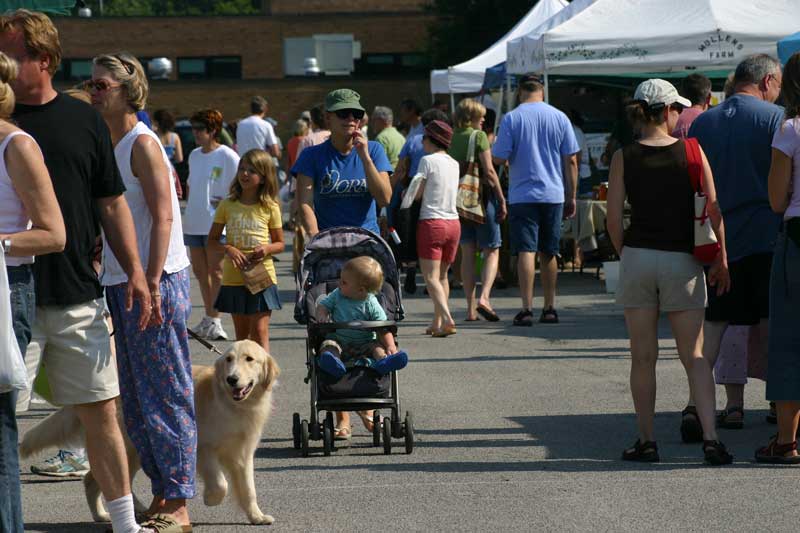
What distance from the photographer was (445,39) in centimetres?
5659

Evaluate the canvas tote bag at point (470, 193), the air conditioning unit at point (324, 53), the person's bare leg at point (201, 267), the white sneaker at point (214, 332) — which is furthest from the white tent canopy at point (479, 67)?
the air conditioning unit at point (324, 53)

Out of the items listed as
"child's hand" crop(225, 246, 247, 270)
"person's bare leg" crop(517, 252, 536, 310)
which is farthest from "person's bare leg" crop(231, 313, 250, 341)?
"person's bare leg" crop(517, 252, 536, 310)

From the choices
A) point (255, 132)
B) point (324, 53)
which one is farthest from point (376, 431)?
point (324, 53)

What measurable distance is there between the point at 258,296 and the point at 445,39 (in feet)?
159

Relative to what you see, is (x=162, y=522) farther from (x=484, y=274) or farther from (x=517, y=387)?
(x=484, y=274)

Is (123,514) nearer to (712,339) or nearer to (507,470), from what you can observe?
(507,470)

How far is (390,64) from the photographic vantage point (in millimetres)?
61375

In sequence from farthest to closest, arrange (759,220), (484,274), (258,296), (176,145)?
1. (176,145)
2. (484,274)
3. (258,296)
4. (759,220)

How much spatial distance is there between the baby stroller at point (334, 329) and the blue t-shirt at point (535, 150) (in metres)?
5.15

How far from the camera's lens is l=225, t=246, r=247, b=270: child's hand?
30.9 feet

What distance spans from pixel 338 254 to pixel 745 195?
247 cm

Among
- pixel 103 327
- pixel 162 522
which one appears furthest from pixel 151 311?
pixel 162 522

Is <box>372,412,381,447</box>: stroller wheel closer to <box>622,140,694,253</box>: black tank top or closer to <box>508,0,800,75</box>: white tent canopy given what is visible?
<box>622,140,694,253</box>: black tank top

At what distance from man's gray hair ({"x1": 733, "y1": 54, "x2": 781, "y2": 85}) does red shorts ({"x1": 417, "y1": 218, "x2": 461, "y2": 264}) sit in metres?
4.65
